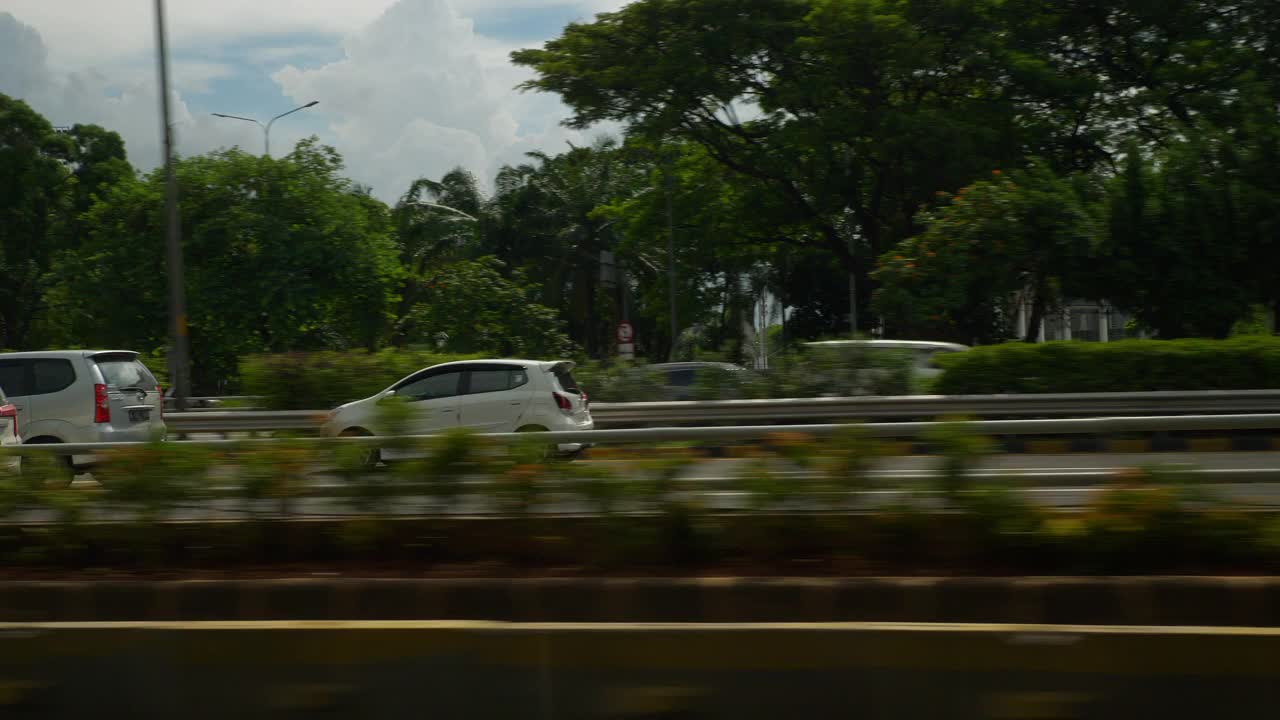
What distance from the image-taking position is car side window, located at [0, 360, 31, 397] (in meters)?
12.4

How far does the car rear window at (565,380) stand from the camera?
563 inches

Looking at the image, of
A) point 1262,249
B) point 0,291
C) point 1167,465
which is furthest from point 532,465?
point 0,291

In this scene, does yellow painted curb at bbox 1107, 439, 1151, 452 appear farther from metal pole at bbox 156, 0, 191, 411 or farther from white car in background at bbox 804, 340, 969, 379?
metal pole at bbox 156, 0, 191, 411

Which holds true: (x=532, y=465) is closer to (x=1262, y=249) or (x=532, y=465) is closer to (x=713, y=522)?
(x=713, y=522)

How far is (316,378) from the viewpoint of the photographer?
17578mm

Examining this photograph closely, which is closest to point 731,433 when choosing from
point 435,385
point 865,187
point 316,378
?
point 435,385

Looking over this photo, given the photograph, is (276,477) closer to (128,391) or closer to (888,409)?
(128,391)

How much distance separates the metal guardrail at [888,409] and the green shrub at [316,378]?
1426mm

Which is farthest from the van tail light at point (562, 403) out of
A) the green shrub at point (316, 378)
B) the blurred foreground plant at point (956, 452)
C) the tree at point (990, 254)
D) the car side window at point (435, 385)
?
the blurred foreground plant at point (956, 452)

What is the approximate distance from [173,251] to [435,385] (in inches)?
344

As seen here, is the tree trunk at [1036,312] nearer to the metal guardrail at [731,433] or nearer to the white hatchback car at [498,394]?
the white hatchback car at [498,394]

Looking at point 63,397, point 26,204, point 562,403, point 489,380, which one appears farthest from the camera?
point 26,204

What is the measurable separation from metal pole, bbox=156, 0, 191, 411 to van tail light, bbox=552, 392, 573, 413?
319 inches

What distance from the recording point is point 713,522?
4.88m
